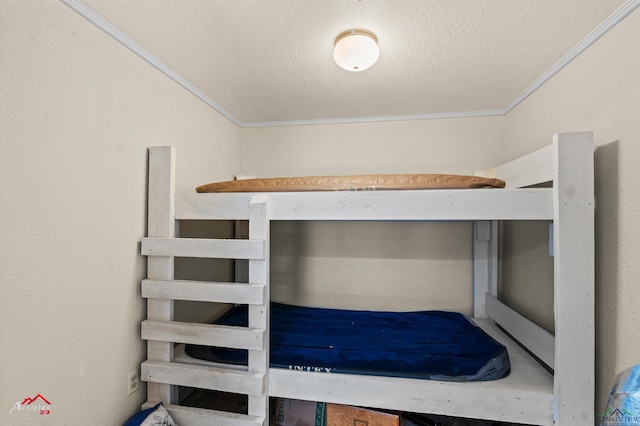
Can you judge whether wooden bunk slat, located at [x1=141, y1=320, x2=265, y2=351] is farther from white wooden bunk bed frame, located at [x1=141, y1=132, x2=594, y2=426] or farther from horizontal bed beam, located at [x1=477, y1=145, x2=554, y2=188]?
horizontal bed beam, located at [x1=477, y1=145, x2=554, y2=188]

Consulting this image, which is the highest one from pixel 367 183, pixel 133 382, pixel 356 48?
pixel 356 48

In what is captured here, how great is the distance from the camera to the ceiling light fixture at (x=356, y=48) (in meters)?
1.18

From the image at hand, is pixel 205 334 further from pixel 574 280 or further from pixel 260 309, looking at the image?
pixel 574 280

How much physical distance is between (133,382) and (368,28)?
200 centimetres

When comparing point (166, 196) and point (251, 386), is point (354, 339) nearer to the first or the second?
point (251, 386)

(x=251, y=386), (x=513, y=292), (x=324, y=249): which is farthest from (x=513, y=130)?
(x=251, y=386)

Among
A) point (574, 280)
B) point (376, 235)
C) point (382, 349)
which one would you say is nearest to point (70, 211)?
point (382, 349)

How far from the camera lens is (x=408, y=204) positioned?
118 centimetres

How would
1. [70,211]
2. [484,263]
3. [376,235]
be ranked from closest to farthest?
[70,211]
[484,263]
[376,235]

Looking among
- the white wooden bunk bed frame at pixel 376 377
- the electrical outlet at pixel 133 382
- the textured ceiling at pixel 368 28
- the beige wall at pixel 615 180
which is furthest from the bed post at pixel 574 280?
the electrical outlet at pixel 133 382

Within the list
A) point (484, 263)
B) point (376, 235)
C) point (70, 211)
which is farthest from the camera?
point (376, 235)

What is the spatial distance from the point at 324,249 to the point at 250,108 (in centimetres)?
128

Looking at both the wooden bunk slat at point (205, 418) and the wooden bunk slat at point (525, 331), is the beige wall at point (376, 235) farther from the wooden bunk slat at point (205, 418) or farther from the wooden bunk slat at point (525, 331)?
the wooden bunk slat at point (205, 418)

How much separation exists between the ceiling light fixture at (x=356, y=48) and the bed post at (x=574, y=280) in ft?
2.83
